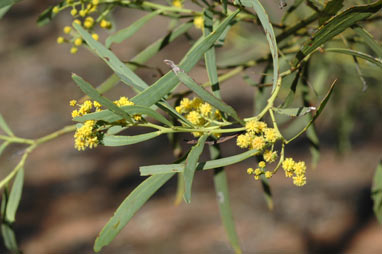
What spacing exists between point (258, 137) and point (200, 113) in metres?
0.14

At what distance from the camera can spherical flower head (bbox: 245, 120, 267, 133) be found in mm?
789

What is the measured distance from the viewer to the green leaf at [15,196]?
1.16 meters

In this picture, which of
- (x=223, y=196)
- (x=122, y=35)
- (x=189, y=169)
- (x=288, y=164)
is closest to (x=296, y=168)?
(x=288, y=164)

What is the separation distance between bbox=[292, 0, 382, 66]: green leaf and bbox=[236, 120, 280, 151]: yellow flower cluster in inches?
7.5

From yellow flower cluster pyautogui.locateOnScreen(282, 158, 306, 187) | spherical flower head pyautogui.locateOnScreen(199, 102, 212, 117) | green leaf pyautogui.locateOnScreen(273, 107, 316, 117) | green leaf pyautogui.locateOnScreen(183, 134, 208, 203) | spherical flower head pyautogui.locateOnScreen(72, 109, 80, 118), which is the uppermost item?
spherical flower head pyautogui.locateOnScreen(72, 109, 80, 118)

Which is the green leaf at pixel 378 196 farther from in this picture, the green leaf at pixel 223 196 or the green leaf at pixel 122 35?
the green leaf at pixel 122 35

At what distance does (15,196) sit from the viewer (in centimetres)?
116

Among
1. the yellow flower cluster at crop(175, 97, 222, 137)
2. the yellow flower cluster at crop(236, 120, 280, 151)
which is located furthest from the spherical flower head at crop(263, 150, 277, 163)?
the yellow flower cluster at crop(175, 97, 222, 137)

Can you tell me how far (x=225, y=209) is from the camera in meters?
1.24

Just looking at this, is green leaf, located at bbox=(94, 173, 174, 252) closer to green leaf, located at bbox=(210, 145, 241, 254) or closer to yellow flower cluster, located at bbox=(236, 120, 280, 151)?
yellow flower cluster, located at bbox=(236, 120, 280, 151)

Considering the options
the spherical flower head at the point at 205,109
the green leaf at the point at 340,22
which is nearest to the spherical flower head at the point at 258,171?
the spherical flower head at the point at 205,109

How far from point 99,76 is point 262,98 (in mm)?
4204

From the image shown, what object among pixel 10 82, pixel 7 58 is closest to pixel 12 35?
pixel 7 58

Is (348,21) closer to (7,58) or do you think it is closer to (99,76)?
(99,76)
